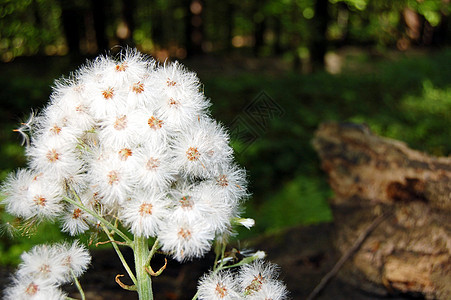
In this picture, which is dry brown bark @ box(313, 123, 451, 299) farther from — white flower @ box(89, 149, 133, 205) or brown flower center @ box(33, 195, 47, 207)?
brown flower center @ box(33, 195, 47, 207)

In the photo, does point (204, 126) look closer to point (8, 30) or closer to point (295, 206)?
point (295, 206)

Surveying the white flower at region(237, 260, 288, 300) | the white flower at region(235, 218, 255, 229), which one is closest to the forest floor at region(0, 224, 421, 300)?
the white flower at region(237, 260, 288, 300)

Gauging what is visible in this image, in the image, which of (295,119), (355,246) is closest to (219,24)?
(295,119)

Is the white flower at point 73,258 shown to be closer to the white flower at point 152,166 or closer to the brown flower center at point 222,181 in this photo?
the white flower at point 152,166

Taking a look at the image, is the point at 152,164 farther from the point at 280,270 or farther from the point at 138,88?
the point at 280,270

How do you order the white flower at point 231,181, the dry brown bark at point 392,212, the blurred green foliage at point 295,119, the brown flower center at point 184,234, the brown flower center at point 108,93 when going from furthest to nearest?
the blurred green foliage at point 295,119
the dry brown bark at point 392,212
the white flower at point 231,181
the brown flower center at point 108,93
the brown flower center at point 184,234

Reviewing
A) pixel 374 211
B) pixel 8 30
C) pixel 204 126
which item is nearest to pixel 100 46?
pixel 8 30

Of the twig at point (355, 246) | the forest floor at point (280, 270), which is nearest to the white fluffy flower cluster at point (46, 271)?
the forest floor at point (280, 270)
